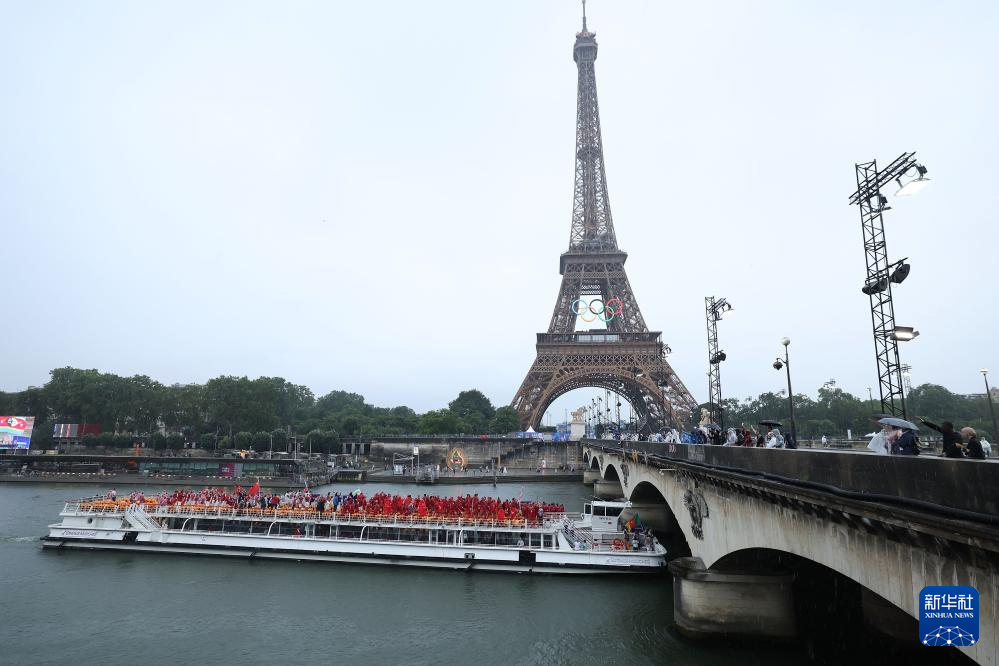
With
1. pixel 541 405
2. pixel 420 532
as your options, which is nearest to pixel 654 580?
pixel 420 532

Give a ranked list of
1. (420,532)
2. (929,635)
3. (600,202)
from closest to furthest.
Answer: (929,635)
(420,532)
(600,202)

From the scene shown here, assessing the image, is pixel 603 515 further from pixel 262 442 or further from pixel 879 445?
pixel 262 442

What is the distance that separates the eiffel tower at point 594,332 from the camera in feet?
260

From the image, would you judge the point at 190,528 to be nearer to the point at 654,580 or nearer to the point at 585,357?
the point at 654,580

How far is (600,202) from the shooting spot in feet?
317

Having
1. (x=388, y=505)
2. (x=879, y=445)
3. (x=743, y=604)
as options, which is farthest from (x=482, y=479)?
(x=879, y=445)

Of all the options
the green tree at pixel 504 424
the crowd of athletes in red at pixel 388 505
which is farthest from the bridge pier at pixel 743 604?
the green tree at pixel 504 424

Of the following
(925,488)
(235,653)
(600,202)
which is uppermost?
(600,202)

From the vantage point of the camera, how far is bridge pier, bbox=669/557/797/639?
17359 millimetres

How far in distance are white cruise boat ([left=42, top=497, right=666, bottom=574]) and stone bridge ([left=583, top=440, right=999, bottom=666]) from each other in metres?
5.98

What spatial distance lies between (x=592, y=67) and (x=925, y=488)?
113 m

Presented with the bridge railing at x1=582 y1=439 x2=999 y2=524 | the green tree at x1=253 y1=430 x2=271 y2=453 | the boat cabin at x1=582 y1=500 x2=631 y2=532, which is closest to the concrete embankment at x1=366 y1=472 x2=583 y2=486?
the green tree at x1=253 y1=430 x2=271 y2=453

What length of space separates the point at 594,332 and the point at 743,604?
6706 centimetres

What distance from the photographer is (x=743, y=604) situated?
1739 centimetres
